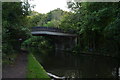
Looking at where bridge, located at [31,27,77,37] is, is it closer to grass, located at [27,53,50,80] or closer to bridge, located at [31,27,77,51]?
bridge, located at [31,27,77,51]

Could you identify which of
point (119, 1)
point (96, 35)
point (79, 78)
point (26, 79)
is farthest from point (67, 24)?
point (26, 79)

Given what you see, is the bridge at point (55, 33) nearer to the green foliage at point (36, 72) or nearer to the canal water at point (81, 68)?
the canal water at point (81, 68)

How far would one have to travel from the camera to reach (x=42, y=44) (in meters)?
52.6

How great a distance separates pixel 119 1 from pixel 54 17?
143ft

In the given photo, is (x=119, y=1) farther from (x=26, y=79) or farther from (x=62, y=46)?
(x=62, y=46)

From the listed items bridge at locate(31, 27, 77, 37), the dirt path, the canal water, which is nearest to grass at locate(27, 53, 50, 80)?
the dirt path

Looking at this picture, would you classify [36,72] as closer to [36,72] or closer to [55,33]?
[36,72]

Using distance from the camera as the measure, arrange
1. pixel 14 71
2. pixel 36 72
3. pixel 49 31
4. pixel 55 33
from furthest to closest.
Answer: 1. pixel 55 33
2. pixel 49 31
3. pixel 14 71
4. pixel 36 72

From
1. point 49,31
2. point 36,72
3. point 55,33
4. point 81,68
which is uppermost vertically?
point 49,31

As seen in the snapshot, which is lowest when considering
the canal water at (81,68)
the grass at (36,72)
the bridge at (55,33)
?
the canal water at (81,68)

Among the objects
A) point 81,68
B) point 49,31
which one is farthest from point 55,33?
point 81,68

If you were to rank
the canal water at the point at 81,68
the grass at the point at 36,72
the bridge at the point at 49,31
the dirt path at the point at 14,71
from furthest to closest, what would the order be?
1. the bridge at the point at 49,31
2. the canal water at the point at 81,68
3. the grass at the point at 36,72
4. the dirt path at the point at 14,71

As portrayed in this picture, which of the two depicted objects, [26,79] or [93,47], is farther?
[93,47]

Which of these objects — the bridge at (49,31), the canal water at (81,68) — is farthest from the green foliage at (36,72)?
the bridge at (49,31)
